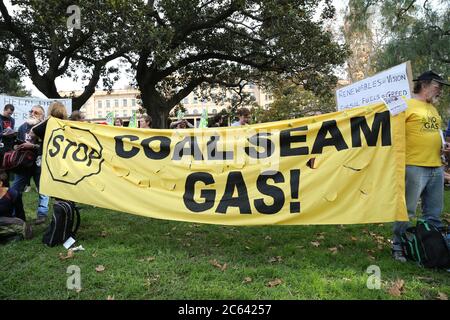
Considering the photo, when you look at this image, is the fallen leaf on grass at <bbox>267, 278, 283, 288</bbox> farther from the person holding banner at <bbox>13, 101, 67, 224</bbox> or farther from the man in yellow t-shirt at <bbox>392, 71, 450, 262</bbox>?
the person holding banner at <bbox>13, 101, 67, 224</bbox>

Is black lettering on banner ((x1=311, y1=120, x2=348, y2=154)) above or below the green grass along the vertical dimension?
above

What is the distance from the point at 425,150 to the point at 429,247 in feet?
3.20

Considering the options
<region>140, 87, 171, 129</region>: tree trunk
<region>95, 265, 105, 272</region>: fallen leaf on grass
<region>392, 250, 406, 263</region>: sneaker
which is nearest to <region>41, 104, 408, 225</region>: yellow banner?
<region>392, 250, 406, 263</region>: sneaker

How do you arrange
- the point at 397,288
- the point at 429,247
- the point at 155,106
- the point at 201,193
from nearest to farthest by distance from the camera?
1. the point at 397,288
2. the point at 429,247
3. the point at 201,193
4. the point at 155,106

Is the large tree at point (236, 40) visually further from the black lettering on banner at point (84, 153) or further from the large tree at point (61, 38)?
the black lettering on banner at point (84, 153)

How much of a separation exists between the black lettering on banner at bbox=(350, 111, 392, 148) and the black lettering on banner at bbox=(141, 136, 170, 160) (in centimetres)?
213

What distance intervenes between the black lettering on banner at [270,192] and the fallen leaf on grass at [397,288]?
1.30 m

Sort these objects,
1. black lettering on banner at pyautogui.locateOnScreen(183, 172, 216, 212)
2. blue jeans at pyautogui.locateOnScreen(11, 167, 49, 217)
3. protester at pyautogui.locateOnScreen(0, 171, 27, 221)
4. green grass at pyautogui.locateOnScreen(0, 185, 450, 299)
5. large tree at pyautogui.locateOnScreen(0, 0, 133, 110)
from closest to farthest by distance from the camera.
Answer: green grass at pyautogui.locateOnScreen(0, 185, 450, 299) → black lettering on banner at pyautogui.locateOnScreen(183, 172, 216, 212) → protester at pyautogui.locateOnScreen(0, 171, 27, 221) → blue jeans at pyautogui.locateOnScreen(11, 167, 49, 217) → large tree at pyautogui.locateOnScreen(0, 0, 133, 110)

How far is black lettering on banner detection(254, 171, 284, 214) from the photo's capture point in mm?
4168

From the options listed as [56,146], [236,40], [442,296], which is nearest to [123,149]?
[56,146]

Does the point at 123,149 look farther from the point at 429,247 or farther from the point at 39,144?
the point at 429,247

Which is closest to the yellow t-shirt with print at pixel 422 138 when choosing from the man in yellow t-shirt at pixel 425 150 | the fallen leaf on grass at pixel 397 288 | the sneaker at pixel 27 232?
the man in yellow t-shirt at pixel 425 150

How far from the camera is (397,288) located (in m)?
3.40
